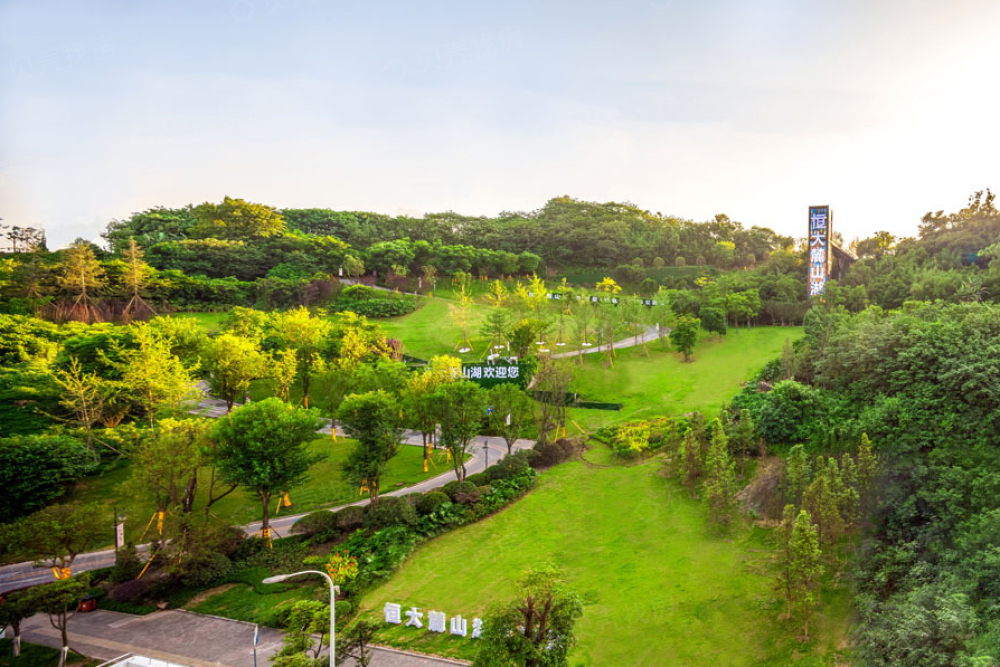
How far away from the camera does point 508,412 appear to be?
3094 cm

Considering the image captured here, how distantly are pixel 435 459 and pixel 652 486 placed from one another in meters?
11.5

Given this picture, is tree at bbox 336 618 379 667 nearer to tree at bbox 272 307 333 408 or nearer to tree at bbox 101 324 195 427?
tree at bbox 101 324 195 427

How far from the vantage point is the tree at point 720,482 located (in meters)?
21.7

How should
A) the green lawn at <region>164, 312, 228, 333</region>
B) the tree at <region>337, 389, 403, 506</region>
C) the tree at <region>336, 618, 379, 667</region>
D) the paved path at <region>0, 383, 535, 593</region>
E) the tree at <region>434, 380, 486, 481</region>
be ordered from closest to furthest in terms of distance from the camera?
the tree at <region>336, 618, 379, 667</region>, the paved path at <region>0, 383, 535, 593</region>, the tree at <region>337, 389, 403, 506</region>, the tree at <region>434, 380, 486, 481</region>, the green lawn at <region>164, 312, 228, 333</region>

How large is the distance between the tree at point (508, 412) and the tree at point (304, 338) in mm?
10865

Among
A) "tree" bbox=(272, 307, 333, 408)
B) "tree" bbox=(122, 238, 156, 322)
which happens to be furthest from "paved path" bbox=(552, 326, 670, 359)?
"tree" bbox=(122, 238, 156, 322)

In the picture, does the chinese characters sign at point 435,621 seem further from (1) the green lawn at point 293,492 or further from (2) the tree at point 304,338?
(2) the tree at point 304,338

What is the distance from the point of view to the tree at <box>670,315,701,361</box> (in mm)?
42000

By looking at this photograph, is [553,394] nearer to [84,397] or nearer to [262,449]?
[262,449]

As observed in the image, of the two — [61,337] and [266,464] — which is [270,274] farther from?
[266,464]

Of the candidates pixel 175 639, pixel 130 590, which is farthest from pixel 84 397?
pixel 175 639

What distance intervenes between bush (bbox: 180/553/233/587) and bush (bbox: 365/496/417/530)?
5.26 meters

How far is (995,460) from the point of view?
55.2ft

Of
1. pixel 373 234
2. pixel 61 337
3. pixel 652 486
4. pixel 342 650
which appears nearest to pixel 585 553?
pixel 652 486
